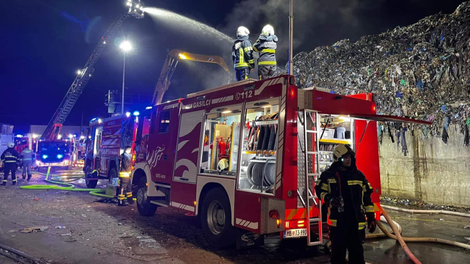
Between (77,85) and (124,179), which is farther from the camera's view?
(77,85)

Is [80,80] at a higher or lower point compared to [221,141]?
higher

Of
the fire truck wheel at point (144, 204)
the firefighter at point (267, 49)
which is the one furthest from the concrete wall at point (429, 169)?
the fire truck wheel at point (144, 204)

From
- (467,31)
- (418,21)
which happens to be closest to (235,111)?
(467,31)

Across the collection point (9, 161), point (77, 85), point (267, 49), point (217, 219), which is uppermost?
point (77, 85)

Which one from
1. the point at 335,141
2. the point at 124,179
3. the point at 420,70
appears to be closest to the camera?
the point at 335,141

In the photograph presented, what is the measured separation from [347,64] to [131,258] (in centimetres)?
1071

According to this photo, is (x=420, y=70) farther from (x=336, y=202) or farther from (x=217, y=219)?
(x=336, y=202)

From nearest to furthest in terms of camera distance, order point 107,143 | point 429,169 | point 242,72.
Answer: point 242,72 → point 429,169 → point 107,143

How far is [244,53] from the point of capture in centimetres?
820

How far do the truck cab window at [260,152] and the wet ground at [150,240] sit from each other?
1140 millimetres

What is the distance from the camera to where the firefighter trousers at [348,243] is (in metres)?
3.74

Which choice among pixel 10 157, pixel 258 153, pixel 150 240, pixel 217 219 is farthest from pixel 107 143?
pixel 258 153

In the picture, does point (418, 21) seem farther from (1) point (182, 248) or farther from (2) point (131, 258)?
(2) point (131, 258)

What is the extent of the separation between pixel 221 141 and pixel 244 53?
288 cm
